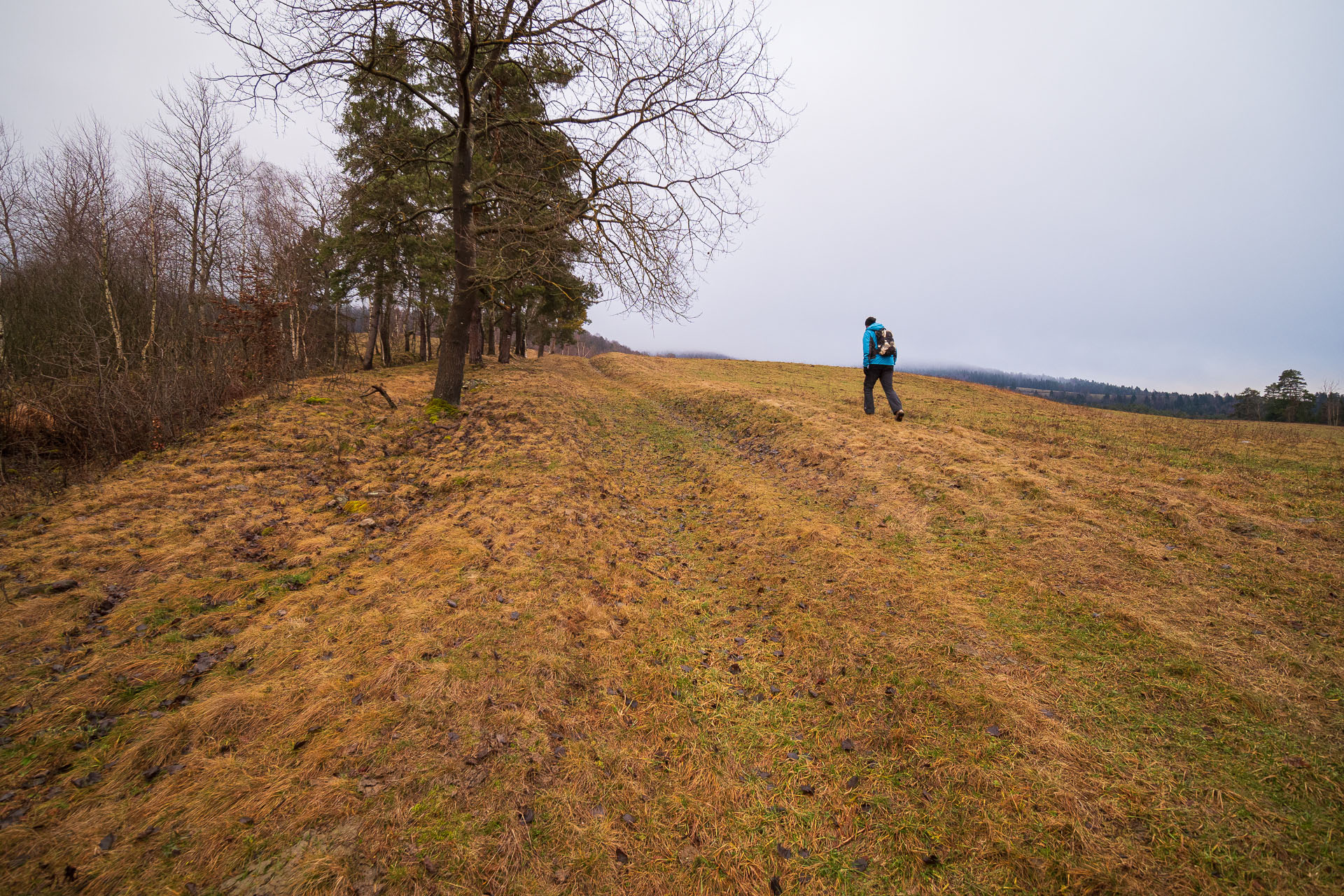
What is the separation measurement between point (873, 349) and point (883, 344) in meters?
0.26

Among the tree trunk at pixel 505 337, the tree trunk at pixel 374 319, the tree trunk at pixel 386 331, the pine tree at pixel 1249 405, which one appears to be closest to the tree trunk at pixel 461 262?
the tree trunk at pixel 374 319

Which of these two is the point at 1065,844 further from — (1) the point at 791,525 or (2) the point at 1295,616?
(1) the point at 791,525

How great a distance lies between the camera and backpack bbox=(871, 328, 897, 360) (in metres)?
11.5

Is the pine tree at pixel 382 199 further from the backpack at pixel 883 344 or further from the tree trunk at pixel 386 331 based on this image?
the backpack at pixel 883 344

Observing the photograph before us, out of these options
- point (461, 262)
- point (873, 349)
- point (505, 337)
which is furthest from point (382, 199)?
point (873, 349)

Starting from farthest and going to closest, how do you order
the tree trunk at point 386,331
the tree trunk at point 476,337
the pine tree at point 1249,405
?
the pine tree at point 1249,405, the tree trunk at point 476,337, the tree trunk at point 386,331

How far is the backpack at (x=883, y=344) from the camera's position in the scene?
37.8ft

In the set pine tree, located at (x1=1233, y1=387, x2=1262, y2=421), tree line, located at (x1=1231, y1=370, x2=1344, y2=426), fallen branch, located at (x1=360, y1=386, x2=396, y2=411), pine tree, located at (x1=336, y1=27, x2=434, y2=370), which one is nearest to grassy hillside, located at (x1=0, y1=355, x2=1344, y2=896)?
fallen branch, located at (x1=360, y1=386, x2=396, y2=411)

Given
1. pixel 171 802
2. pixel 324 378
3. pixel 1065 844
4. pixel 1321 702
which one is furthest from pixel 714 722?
pixel 324 378

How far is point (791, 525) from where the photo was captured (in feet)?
21.9

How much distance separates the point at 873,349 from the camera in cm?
1158

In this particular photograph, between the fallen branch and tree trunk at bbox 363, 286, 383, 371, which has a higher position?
tree trunk at bbox 363, 286, 383, 371

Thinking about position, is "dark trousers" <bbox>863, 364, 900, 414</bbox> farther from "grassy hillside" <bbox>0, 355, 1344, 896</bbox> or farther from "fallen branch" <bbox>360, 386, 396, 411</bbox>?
"fallen branch" <bbox>360, 386, 396, 411</bbox>

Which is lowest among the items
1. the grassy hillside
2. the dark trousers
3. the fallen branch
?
the grassy hillside
